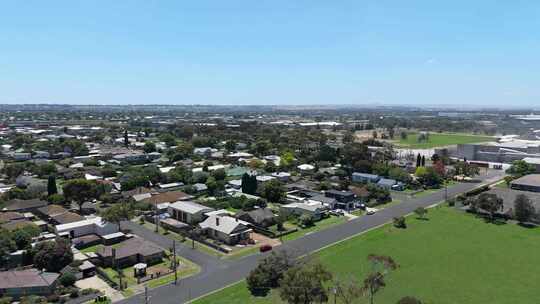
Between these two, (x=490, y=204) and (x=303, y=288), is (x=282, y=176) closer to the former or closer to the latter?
(x=490, y=204)

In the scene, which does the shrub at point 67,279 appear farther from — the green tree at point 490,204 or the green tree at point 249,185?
the green tree at point 490,204

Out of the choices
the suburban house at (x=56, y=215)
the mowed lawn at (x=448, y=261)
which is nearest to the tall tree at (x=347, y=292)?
the mowed lawn at (x=448, y=261)

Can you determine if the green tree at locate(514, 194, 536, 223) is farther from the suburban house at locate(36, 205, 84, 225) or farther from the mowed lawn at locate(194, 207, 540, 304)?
the suburban house at locate(36, 205, 84, 225)

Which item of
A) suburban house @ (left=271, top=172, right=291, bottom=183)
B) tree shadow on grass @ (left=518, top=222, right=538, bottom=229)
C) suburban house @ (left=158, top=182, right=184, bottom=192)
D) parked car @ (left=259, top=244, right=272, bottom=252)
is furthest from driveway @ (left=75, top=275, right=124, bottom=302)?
tree shadow on grass @ (left=518, top=222, right=538, bottom=229)

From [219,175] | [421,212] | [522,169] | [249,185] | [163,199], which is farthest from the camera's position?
[522,169]

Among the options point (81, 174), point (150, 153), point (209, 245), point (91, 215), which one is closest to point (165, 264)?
point (209, 245)

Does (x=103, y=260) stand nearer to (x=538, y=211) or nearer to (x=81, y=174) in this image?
(x=81, y=174)

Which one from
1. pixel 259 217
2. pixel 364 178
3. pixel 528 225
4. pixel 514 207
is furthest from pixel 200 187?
pixel 528 225
